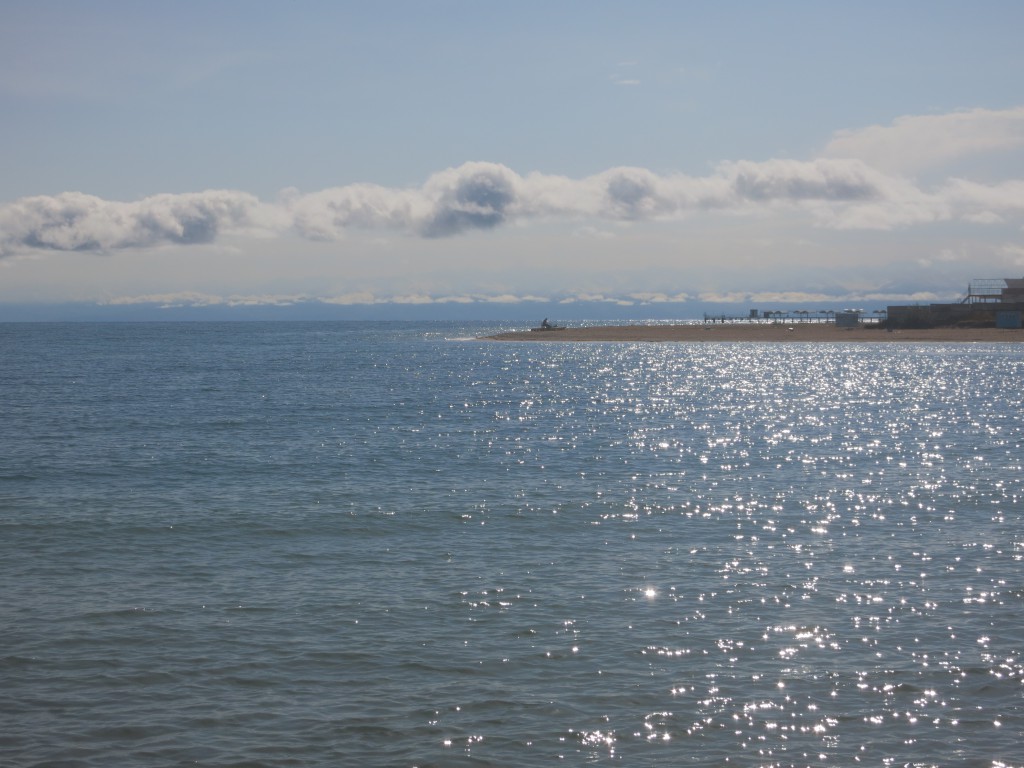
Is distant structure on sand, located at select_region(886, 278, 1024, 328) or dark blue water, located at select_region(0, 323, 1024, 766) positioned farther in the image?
distant structure on sand, located at select_region(886, 278, 1024, 328)

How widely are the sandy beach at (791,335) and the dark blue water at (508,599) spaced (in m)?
97.8

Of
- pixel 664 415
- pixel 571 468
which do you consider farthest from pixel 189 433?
pixel 664 415

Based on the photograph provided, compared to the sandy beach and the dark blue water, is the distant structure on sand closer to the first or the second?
the sandy beach

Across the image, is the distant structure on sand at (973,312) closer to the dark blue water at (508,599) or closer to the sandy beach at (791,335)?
the sandy beach at (791,335)

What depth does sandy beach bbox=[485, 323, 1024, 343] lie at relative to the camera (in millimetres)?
135750

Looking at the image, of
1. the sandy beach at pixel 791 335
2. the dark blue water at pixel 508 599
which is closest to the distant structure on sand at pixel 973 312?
the sandy beach at pixel 791 335

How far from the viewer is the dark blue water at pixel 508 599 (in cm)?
1374

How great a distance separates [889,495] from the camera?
31.0 metres

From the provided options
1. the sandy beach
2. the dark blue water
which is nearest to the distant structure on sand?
the sandy beach

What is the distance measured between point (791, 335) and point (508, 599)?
147044 mm

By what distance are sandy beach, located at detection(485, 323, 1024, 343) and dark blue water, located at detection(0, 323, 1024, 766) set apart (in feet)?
321

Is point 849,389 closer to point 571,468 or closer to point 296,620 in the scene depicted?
point 571,468

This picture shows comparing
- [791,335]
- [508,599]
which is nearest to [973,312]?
[791,335]

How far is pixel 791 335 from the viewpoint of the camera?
522 feet
